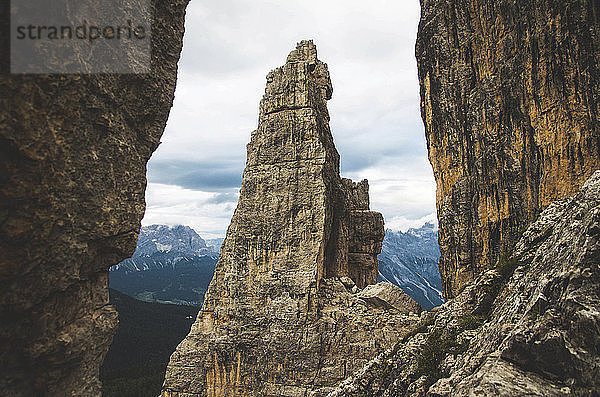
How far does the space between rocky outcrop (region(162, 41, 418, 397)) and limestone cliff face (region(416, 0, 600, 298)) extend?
28.7 ft

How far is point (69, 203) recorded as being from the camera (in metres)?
6.33

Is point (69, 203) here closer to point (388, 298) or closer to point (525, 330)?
point (525, 330)

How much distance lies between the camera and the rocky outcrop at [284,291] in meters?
28.3

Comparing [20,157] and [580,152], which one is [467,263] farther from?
[20,157]

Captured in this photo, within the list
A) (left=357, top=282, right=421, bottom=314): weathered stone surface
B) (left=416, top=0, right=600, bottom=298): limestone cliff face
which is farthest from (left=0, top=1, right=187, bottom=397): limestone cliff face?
(left=357, top=282, right=421, bottom=314): weathered stone surface

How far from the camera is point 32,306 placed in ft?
19.8

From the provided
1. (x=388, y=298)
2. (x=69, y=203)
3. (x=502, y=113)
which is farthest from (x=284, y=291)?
(x=69, y=203)

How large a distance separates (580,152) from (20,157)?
2032 centimetres

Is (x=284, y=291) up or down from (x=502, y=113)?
down

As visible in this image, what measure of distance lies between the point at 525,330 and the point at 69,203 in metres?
8.41

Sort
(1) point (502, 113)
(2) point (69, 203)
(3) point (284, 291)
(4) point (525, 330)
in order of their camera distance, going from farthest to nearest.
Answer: (3) point (284, 291) → (1) point (502, 113) → (4) point (525, 330) → (2) point (69, 203)

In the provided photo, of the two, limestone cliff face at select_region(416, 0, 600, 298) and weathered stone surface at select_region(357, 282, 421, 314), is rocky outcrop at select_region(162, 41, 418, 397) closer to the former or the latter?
weathered stone surface at select_region(357, 282, 421, 314)

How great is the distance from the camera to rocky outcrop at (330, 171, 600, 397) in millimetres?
6148

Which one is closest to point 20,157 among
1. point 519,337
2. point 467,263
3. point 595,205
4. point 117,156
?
point 117,156
